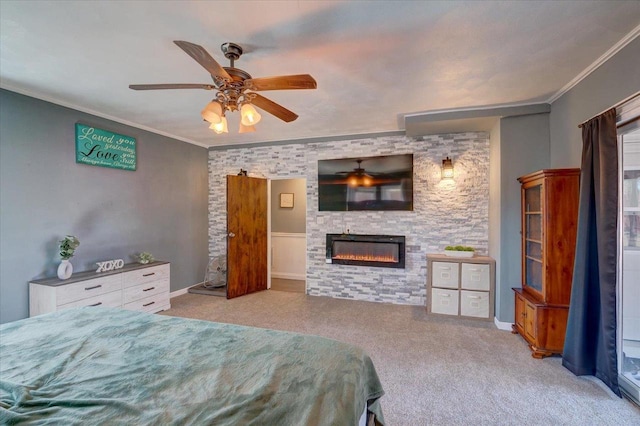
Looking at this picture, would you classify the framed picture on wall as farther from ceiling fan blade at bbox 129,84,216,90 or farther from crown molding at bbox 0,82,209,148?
ceiling fan blade at bbox 129,84,216,90

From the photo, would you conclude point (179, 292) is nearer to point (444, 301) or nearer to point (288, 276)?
point (288, 276)

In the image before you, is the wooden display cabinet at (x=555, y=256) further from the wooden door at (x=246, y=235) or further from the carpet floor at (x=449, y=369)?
the wooden door at (x=246, y=235)

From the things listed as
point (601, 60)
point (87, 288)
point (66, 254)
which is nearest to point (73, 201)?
point (66, 254)

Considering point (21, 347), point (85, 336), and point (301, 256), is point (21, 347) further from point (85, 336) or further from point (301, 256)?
point (301, 256)

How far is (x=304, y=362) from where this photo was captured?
1377 mm

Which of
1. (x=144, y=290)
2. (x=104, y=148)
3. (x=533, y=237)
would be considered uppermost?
(x=104, y=148)

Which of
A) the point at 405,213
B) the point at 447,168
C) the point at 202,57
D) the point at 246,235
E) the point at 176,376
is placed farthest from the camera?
the point at 246,235

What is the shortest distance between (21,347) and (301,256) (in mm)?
4781

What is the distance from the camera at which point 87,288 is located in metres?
3.19

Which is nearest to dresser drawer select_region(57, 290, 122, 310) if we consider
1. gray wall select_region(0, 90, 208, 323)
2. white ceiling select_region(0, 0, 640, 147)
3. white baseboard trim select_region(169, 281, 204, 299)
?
gray wall select_region(0, 90, 208, 323)

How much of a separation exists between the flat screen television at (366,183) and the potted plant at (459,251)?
31.8 inches

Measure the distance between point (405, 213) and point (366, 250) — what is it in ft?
2.72

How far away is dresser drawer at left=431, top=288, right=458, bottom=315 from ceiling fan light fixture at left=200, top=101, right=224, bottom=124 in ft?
11.0

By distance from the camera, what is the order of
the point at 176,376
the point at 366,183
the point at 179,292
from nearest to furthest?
the point at 176,376 → the point at 366,183 → the point at 179,292
